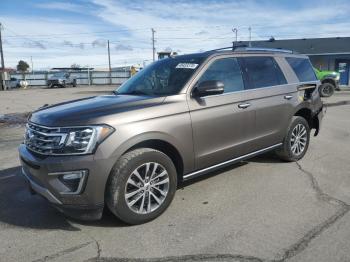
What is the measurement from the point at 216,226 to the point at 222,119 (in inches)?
56.1

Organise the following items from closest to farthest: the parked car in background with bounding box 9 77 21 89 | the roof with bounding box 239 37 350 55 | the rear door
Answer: the rear door, the roof with bounding box 239 37 350 55, the parked car in background with bounding box 9 77 21 89

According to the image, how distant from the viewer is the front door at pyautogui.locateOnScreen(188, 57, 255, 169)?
14.9 feet

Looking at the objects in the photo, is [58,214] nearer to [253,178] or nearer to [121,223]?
[121,223]

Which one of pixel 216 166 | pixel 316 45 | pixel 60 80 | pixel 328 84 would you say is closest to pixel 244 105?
pixel 216 166

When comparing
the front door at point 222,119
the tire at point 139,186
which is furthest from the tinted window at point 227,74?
the tire at point 139,186

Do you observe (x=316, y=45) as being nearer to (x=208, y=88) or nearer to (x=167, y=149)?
(x=208, y=88)

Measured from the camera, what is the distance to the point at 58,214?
4355 mm

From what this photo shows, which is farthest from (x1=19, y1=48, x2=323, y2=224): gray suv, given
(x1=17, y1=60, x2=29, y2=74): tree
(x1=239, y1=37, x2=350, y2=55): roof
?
(x1=17, y1=60, x2=29, y2=74): tree

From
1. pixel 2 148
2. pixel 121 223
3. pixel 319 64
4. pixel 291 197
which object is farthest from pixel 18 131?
pixel 319 64

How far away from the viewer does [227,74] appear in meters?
5.04

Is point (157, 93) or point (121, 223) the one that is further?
point (157, 93)

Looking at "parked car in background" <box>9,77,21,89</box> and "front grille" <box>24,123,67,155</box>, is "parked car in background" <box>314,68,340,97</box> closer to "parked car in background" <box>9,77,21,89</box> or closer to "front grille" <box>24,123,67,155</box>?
"front grille" <box>24,123,67,155</box>

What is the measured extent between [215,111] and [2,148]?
5334 mm

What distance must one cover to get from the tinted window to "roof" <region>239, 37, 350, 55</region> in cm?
3092
